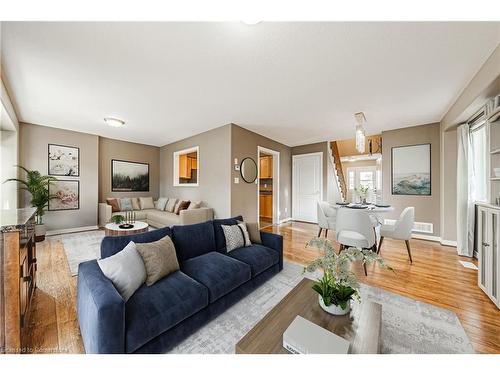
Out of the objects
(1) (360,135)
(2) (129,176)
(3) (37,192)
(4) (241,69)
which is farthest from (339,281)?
(2) (129,176)

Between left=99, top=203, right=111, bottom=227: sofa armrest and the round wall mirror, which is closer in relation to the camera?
the round wall mirror

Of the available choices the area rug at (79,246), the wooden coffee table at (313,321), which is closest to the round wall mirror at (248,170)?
the area rug at (79,246)

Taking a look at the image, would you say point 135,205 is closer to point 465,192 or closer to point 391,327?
point 391,327

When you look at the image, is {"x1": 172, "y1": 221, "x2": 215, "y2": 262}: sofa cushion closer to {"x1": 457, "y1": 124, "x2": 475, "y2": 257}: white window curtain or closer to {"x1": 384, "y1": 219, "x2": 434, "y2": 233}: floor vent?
{"x1": 457, "y1": 124, "x2": 475, "y2": 257}: white window curtain

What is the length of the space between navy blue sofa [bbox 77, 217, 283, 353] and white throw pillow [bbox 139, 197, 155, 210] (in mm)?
4276

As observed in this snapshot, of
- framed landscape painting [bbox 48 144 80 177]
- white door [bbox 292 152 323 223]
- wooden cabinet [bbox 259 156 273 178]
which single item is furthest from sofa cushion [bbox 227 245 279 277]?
framed landscape painting [bbox 48 144 80 177]

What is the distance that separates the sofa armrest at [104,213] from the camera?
472cm

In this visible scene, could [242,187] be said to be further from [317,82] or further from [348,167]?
[348,167]

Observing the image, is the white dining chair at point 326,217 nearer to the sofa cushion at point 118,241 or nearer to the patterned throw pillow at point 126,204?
the sofa cushion at point 118,241

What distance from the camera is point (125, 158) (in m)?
5.71

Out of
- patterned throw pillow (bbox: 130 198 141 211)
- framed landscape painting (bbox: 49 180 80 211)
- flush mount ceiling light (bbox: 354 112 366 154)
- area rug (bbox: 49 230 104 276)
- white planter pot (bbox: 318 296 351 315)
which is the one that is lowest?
area rug (bbox: 49 230 104 276)

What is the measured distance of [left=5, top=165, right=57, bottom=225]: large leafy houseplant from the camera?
12.6 ft
